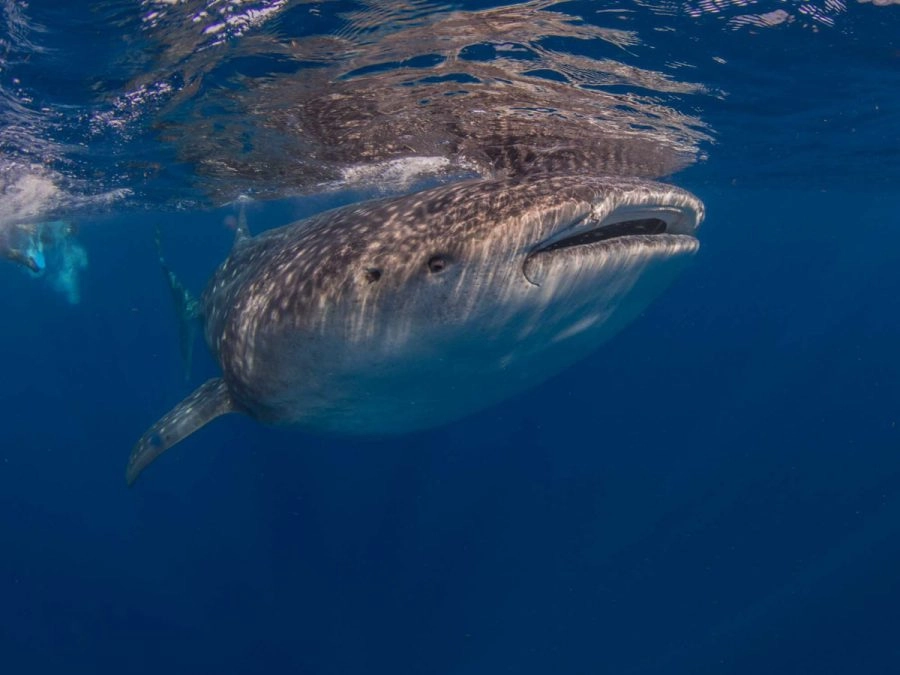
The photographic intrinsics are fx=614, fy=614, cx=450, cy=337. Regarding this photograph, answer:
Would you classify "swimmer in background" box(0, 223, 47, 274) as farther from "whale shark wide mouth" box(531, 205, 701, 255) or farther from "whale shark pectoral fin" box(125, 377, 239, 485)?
"whale shark wide mouth" box(531, 205, 701, 255)

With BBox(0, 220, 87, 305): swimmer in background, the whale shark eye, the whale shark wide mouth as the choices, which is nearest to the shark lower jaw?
the whale shark wide mouth

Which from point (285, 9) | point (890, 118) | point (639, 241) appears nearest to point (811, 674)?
point (890, 118)

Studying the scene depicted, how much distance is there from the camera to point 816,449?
23.7 meters

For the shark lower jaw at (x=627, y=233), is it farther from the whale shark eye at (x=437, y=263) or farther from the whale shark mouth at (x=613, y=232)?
the whale shark eye at (x=437, y=263)

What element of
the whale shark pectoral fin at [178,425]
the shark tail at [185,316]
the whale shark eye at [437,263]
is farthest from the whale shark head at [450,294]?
the shark tail at [185,316]

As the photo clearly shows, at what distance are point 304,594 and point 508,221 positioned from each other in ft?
43.0

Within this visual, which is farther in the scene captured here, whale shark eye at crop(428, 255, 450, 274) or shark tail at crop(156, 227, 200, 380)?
shark tail at crop(156, 227, 200, 380)

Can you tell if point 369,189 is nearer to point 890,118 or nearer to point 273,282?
point 890,118

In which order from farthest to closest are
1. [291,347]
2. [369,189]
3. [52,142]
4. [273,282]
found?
[369,189], [52,142], [273,282], [291,347]

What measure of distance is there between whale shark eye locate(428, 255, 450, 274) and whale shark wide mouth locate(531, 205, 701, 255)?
0.55 meters

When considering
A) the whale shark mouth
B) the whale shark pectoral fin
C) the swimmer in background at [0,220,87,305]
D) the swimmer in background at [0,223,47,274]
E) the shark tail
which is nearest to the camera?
the whale shark mouth

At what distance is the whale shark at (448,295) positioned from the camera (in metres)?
3.77

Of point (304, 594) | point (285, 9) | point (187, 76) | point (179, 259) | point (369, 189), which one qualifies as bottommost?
point (179, 259)

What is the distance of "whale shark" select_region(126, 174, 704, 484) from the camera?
377 cm
